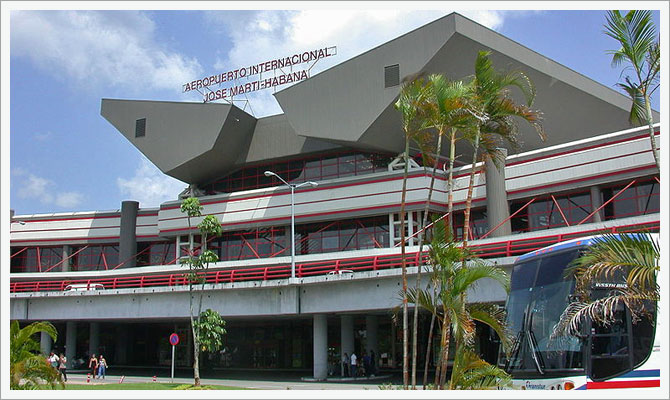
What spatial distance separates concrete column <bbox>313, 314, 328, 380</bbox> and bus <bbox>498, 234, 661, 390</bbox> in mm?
22075

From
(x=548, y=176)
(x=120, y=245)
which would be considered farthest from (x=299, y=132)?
(x=120, y=245)

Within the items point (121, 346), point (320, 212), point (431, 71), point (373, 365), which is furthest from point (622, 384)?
point (121, 346)

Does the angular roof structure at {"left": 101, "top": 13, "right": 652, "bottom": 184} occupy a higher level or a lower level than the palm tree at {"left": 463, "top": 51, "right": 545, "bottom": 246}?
higher

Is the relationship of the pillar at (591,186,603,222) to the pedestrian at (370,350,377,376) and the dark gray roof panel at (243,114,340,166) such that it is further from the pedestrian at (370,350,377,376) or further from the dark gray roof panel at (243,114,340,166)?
the dark gray roof panel at (243,114,340,166)

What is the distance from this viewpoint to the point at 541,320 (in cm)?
1455

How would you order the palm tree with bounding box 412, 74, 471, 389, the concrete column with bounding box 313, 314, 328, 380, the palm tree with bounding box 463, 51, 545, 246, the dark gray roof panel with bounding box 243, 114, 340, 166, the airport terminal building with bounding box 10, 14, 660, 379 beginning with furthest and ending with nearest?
the dark gray roof panel with bounding box 243, 114, 340, 166 < the airport terminal building with bounding box 10, 14, 660, 379 < the concrete column with bounding box 313, 314, 328, 380 < the palm tree with bounding box 463, 51, 545, 246 < the palm tree with bounding box 412, 74, 471, 389

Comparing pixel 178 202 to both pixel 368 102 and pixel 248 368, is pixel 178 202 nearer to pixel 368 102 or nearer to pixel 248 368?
pixel 248 368

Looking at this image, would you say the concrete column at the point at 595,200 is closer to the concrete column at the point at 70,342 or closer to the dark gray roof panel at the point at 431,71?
the dark gray roof panel at the point at 431,71

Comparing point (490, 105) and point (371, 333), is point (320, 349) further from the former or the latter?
point (490, 105)

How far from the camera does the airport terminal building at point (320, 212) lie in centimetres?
3722

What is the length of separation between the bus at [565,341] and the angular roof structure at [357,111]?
2611 cm

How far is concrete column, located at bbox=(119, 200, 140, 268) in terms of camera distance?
2243 inches

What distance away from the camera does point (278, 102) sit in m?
47.2

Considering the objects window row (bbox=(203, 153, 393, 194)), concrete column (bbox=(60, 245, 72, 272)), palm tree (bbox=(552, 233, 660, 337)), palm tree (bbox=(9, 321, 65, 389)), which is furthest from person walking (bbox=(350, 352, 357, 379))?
concrete column (bbox=(60, 245, 72, 272))
